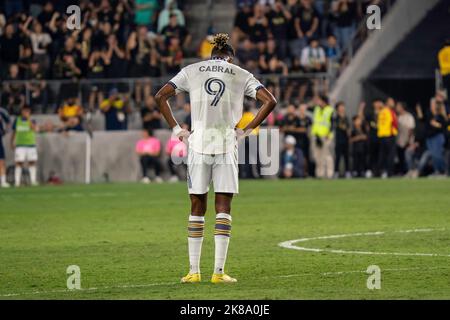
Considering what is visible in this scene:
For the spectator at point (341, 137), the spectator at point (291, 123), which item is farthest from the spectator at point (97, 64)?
the spectator at point (341, 137)

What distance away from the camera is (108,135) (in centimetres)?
3678

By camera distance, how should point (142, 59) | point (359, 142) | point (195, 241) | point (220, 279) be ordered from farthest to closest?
point (142, 59) < point (359, 142) < point (195, 241) < point (220, 279)

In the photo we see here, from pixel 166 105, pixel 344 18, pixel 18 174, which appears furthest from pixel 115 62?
pixel 166 105

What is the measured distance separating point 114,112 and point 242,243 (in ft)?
67.2

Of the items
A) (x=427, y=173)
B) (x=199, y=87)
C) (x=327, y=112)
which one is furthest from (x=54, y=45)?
(x=199, y=87)

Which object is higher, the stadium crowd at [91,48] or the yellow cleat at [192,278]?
the stadium crowd at [91,48]

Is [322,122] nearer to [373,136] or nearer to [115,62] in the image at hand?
[373,136]

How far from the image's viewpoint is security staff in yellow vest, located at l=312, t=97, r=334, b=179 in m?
35.0

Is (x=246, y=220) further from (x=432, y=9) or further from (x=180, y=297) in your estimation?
(x=432, y=9)

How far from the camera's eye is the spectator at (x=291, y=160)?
35312 mm

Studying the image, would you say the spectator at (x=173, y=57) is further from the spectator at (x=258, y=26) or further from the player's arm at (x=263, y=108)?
the player's arm at (x=263, y=108)

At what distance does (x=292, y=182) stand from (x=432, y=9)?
604 centimetres

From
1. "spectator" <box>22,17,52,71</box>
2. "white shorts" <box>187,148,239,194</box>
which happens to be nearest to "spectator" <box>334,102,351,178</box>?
"spectator" <box>22,17,52,71</box>

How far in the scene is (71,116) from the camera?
122ft
